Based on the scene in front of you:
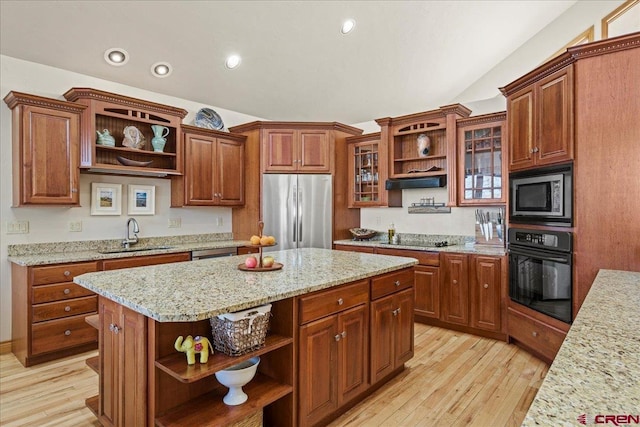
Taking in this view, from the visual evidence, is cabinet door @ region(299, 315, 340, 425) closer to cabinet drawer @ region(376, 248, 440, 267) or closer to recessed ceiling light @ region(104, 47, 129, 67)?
cabinet drawer @ region(376, 248, 440, 267)

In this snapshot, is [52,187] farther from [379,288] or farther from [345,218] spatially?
[345,218]

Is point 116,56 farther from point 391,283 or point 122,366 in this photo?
point 391,283

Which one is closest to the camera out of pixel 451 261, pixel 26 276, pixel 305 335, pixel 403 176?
pixel 305 335

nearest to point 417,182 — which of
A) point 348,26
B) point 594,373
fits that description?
point 348,26

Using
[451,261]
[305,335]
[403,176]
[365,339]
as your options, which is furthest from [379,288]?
[403,176]

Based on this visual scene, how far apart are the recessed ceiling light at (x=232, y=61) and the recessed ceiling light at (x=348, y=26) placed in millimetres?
1132

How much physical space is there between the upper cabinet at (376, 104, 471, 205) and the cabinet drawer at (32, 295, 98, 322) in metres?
3.48

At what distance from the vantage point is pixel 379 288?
2410 mm

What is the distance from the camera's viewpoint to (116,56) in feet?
11.4

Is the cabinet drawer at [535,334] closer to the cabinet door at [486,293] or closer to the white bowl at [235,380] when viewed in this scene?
the cabinet door at [486,293]

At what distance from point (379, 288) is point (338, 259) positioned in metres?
0.44

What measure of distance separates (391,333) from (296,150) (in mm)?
2845

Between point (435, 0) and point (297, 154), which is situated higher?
point (435, 0)

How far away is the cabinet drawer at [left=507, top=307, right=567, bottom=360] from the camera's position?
2693mm
